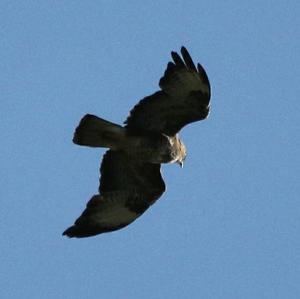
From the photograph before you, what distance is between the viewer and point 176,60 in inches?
504

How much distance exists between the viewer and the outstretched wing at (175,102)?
12.8 meters

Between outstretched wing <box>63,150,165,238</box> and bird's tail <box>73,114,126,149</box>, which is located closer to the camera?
bird's tail <box>73,114,126,149</box>

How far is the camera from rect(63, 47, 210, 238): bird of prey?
1292 centimetres

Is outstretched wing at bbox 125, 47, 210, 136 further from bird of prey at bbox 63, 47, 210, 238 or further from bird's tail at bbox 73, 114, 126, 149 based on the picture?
bird's tail at bbox 73, 114, 126, 149

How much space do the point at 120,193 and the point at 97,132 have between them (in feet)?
4.32

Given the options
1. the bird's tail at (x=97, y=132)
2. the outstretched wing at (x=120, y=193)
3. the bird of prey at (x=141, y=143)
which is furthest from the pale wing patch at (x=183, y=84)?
the outstretched wing at (x=120, y=193)

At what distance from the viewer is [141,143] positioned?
13.3m

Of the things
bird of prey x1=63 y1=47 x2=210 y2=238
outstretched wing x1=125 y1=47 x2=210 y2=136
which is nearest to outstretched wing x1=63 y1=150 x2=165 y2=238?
bird of prey x1=63 y1=47 x2=210 y2=238

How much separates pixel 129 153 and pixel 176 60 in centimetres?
158

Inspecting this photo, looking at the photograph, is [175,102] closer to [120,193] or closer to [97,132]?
[97,132]

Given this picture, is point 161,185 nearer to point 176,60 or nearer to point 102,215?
point 102,215

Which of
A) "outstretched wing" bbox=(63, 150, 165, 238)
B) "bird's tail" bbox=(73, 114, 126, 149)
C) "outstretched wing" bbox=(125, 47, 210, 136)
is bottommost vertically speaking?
"outstretched wing" bbox=(63, 150, 165, 238)

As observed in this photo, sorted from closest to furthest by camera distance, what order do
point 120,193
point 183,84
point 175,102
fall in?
1. point 183,84
2. point 175,102
3. point 120,193

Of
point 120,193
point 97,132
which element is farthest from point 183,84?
point 120,193
